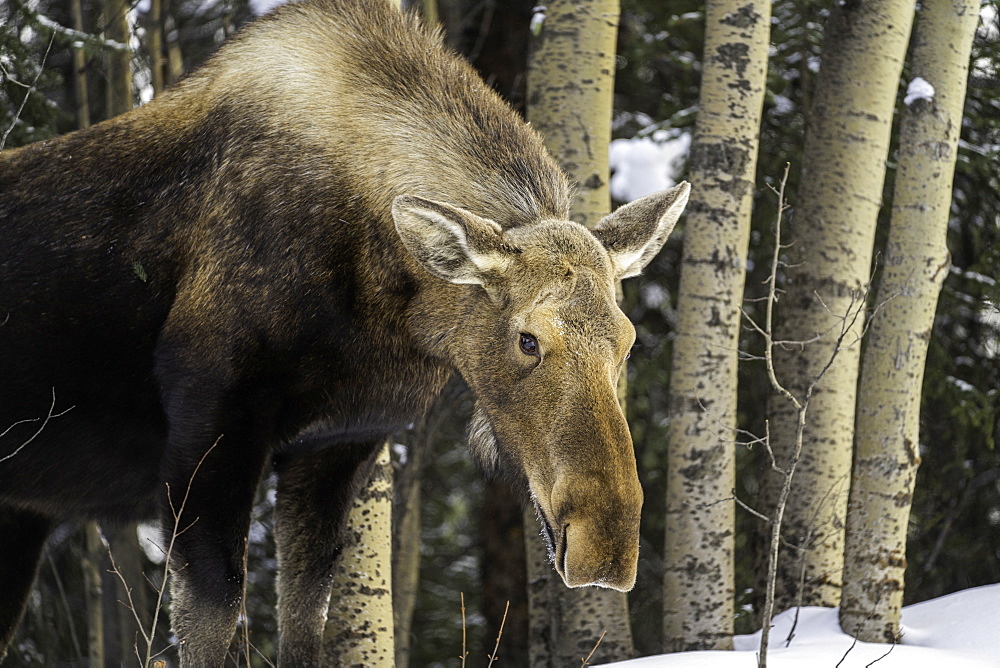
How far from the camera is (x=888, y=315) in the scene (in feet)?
15.6

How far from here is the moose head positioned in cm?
298

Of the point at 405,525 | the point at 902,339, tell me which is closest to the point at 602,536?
the point at 902,339

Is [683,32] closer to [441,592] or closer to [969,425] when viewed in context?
[969,425]

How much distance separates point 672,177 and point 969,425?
2.57 metres

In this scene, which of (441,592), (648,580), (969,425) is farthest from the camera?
(441,592)

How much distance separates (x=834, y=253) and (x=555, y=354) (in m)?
2.62

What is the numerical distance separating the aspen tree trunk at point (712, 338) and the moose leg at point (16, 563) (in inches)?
109

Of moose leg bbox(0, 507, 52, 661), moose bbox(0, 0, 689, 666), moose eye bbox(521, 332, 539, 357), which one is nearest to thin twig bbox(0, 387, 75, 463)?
moose bbox(0, 0, 689, 666)

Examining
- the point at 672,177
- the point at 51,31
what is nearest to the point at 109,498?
the point at 51,31

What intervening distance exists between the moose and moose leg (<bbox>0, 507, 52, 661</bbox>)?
38 cm

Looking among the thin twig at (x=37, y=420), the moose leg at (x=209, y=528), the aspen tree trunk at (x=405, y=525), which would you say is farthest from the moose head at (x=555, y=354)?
the aspen tree trunk at (x=405, y=525)

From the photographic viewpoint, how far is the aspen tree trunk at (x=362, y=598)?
479 cm

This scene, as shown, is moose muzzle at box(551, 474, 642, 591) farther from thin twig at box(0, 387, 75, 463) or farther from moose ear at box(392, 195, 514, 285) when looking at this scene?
thin twig at box(0, 387, 75, 463)

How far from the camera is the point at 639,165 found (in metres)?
7.12
